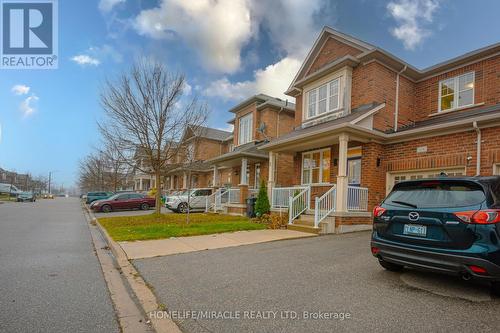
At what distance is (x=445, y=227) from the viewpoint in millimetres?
3871

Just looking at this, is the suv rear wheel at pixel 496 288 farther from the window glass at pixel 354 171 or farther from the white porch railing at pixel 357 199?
the window glass at pixel 354 171

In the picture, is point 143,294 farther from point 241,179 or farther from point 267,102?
point 267,102

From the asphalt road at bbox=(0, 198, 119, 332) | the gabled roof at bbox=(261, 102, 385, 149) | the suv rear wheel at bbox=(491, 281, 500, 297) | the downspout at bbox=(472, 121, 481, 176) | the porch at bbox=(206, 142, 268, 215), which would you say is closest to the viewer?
the asphalt road at bbox=(0, 198, 119, 332)

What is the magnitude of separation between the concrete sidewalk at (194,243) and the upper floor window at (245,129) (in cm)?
1202

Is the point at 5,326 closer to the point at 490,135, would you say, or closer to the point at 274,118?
the point at 490,135

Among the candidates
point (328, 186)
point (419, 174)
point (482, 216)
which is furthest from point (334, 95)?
point (482, 216)

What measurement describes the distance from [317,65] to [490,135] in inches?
345

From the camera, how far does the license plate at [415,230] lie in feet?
13.4

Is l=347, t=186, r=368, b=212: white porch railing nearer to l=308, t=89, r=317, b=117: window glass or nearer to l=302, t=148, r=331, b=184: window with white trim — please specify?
l=302, t=148, r=331, b=184: window with white trim

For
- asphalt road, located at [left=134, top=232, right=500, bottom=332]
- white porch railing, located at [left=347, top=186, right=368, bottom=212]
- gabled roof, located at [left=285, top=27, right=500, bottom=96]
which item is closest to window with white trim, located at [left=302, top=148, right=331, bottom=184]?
white porch railing, located at [left=347, top=186, right=368, bottom=212]

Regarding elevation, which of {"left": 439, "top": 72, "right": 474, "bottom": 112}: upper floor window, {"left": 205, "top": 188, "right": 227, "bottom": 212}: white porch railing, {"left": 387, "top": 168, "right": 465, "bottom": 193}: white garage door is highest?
{"left": 439, "top": 72, "right": 474, "bottom": 112}: upper floor window

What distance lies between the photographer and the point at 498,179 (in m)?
4.14

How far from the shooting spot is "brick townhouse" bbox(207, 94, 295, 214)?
57.5 ft

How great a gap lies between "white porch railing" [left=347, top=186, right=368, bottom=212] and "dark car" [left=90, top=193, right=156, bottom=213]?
18114 millimetres
